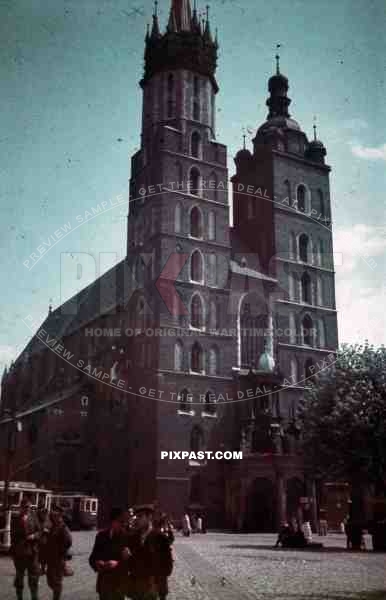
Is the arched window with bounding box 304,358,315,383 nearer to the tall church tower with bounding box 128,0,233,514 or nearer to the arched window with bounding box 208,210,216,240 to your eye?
the tall church tower with bounding box 128,0,233,514

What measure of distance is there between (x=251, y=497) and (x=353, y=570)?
27414 millimetres

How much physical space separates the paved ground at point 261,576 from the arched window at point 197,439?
71.2 feet

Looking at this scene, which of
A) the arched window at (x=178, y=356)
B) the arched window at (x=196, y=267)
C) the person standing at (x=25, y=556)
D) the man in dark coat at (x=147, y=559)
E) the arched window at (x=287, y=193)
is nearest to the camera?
the man in dark coat at (x=147, y=559)

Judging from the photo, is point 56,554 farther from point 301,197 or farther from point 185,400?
point 301,197

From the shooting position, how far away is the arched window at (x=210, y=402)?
49.0 metres

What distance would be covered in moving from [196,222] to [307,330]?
12059 mm

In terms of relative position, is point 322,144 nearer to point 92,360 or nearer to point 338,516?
point 92,360

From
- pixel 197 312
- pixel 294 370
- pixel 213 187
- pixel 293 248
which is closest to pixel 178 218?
pixel 213 187

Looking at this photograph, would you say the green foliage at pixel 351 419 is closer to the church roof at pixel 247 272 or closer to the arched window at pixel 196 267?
the arched window at pixel 196 267

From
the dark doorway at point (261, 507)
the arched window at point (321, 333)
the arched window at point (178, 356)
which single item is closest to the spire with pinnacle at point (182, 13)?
the arched window at point (321, 333)

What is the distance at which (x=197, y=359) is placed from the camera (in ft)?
161

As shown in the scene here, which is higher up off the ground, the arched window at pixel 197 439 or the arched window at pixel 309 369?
the arched window at pixel 309 369

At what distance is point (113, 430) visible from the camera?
173 feet

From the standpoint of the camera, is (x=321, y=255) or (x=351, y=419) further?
(x=321, y=255)
